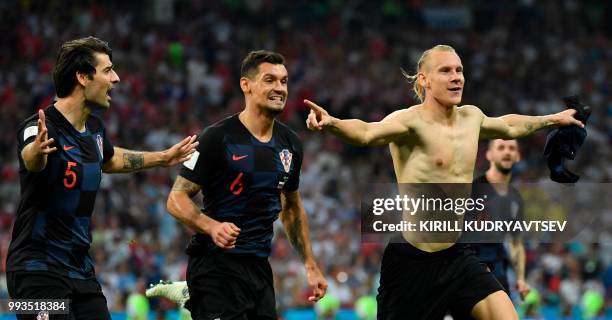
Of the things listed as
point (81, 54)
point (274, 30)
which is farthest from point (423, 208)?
point (274, 30)

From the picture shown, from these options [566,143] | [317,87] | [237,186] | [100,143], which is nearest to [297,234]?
[237,186]

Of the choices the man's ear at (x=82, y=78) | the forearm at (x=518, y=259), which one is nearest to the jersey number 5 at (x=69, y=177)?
the man's ear at (x=82, y=78)

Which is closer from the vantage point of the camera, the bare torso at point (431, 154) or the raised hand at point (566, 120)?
the bare torso at point (431, 154)

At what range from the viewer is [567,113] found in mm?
8703

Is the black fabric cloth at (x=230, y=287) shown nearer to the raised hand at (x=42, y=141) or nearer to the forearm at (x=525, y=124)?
the raised hand at (x=42, y=141)

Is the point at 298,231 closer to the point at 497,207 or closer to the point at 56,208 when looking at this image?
the point at 56,208

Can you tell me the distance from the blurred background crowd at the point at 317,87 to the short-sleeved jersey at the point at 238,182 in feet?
22.8

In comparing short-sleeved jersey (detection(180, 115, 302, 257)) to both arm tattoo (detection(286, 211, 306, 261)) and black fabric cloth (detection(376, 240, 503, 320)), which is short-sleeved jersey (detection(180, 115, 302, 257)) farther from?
black fabric cloth (detection(376, 240, 503, 320))

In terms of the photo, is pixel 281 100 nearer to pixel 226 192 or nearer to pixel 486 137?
pixel 226 192

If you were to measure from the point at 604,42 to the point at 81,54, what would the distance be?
20.8m

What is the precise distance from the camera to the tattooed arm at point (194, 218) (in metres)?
7.38

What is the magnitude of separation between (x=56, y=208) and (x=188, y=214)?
1.00 metres

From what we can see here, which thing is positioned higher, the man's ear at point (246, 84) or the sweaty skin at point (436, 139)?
the man's ear at point (246, 84)

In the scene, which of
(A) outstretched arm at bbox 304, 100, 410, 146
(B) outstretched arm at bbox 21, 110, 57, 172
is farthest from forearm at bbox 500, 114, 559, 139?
(B) outstretched arm at bbox 21, 110, 57, 172
